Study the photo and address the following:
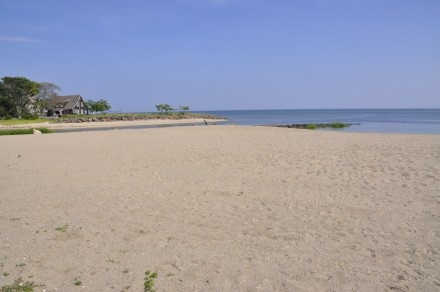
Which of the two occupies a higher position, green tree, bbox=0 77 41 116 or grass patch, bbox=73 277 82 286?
green tree, bbox=0 77 41 116

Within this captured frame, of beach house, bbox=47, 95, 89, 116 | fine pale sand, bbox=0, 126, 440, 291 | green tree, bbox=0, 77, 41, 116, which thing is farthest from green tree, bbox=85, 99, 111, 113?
fine pale sand, bbox=0, 126, 440, 291

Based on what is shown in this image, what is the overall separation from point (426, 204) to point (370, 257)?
2.83 m

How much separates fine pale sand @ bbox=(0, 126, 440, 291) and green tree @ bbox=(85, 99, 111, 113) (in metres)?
72.4

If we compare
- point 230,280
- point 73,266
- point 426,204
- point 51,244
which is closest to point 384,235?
point 426,204

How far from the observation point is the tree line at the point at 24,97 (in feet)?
190

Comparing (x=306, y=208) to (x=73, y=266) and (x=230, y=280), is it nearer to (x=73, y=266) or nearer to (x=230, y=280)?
(x=230, y=280)

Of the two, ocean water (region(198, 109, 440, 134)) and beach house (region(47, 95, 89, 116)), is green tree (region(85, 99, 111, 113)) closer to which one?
beach house (region(47, 95, 89, 116))

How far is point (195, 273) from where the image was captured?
414 centimetres

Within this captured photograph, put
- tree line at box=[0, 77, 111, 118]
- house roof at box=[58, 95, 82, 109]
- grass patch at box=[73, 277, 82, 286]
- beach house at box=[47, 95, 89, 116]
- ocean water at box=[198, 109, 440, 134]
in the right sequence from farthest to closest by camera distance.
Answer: house roof at box=[58, 95, 82, 109], beach house at box=[47, 95, 89, 116], tree line at box=[0, 77, 111, 118], ocean water at box=[198, 109, 440, 134], grass patch at box=[73, 277, 82, 286]

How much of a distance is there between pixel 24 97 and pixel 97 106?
63.7ft

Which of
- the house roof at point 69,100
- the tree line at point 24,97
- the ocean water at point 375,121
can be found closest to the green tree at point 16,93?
the tree line at point 24,97

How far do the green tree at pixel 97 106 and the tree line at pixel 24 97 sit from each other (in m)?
11.2

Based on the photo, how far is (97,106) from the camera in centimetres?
7912

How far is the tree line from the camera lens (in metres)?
57.9
